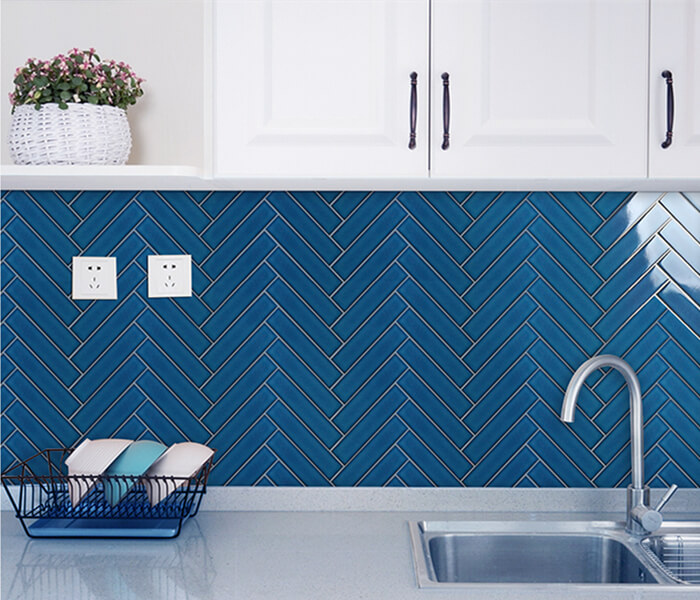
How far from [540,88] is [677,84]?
250 mm

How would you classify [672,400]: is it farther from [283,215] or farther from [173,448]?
[173,448]

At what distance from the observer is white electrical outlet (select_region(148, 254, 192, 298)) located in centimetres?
180

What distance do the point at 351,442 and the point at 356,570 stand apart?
16.4 inches

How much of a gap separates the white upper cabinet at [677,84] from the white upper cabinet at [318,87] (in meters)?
0.42

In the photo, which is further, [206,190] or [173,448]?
[206,190]

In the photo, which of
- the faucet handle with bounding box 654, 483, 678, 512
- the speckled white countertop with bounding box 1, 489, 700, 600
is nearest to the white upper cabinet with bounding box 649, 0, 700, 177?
the faucet handle with bounding box 654, 483, 678, 512

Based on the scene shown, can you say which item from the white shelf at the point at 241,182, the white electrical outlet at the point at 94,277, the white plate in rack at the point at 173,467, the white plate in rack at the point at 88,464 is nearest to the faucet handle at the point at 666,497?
the white shelf at the point at 241,182

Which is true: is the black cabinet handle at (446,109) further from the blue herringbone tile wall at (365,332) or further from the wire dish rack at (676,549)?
the wire dish rack at (676,549)

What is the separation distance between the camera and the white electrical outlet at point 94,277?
180cm

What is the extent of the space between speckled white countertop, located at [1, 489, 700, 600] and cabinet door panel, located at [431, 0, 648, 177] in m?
0.74

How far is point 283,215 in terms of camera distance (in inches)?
70.7

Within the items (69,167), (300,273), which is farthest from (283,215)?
(69,167)

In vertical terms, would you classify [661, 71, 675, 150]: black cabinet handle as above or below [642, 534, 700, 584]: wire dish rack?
above

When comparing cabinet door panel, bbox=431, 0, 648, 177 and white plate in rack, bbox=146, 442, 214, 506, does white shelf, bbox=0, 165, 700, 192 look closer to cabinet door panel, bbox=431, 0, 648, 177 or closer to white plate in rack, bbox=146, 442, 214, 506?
cabinet door panel, bbox=431, 0, 648, 177
